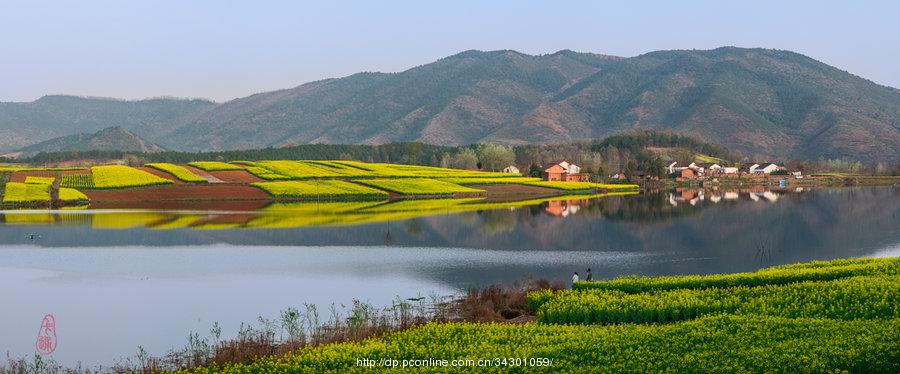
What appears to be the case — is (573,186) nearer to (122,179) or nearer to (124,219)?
(122,179)

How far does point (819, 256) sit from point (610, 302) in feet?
96.1

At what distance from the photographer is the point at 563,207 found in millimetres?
92875

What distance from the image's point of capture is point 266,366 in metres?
18.1

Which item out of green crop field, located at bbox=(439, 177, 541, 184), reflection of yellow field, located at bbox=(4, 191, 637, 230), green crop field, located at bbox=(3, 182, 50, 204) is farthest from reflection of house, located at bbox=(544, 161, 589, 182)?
green crop field, located at bbox=(3, 182, 50, 204)

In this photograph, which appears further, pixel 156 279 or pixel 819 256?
pixel 819 256

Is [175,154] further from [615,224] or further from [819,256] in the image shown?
[819,256]

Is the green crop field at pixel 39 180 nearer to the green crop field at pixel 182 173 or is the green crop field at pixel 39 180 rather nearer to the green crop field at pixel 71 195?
the green crop field at pixel 71 195

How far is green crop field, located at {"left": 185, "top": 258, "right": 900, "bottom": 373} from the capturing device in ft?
53.2

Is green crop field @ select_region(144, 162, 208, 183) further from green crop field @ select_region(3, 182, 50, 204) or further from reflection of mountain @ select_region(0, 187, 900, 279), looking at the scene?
reflection of mountain @ select_region(0, 187, 900, 279)

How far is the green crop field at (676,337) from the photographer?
1622cm

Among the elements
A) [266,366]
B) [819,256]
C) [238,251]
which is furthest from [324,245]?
[266,366]

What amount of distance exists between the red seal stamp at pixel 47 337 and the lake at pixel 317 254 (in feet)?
0.92

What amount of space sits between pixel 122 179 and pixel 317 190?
27.6 meters

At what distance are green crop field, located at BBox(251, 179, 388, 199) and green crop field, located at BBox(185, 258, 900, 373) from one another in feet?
280
